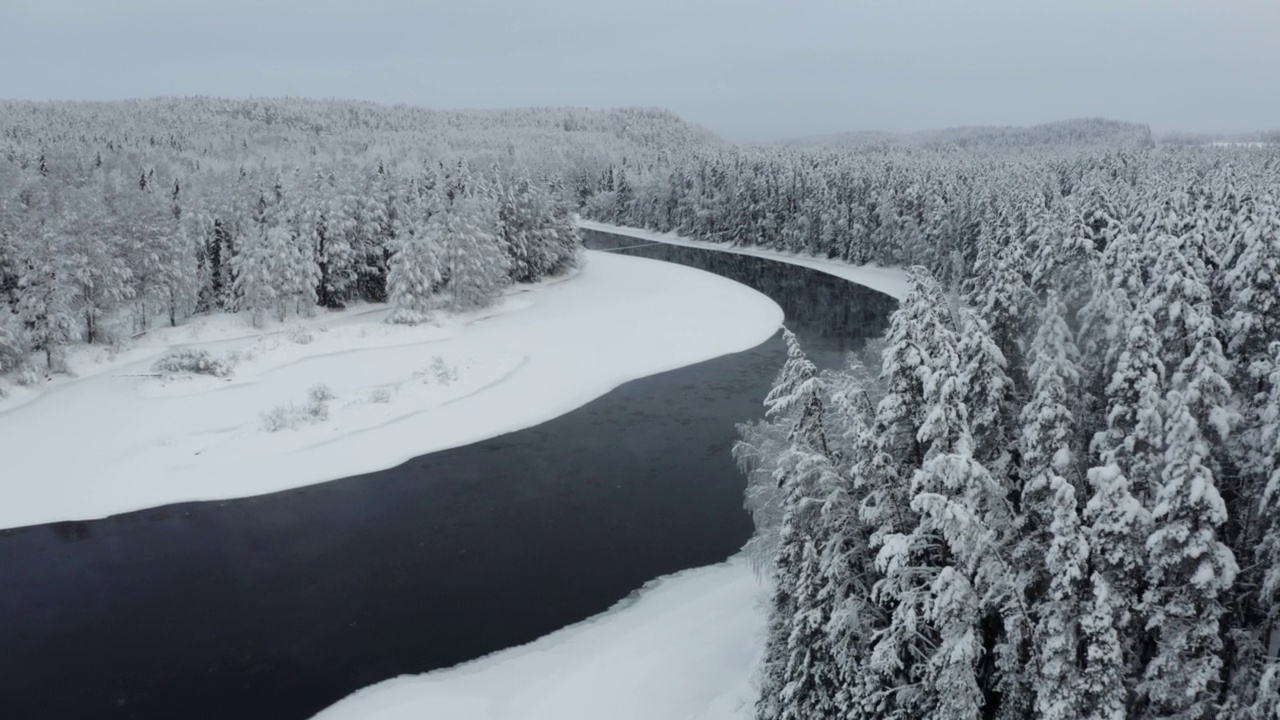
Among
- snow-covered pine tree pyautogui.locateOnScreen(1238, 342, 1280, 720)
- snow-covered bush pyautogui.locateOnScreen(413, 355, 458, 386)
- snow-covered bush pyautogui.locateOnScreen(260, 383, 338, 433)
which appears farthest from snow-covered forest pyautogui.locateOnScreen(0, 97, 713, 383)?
snow-covered pine tree pyautogui.locateOnScreen(1238, 342, 1280, 720)

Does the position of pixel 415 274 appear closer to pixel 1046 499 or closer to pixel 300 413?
pixel 300 413

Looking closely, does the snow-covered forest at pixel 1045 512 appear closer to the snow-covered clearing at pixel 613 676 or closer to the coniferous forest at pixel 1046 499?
the coniferous forest at pixel 1046 499

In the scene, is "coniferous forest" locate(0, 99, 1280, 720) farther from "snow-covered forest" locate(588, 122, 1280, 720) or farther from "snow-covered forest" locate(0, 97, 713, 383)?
"snow-covered forest" locate(0, 97, 713, 383)

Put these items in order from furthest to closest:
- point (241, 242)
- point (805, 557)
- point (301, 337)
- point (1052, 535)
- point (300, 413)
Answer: point (241, 242), point (301, 337), point (300, 413), point (805, 557), point (1052, 535)

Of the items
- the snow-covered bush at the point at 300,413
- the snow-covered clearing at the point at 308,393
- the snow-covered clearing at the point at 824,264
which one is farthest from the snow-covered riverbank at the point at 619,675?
the snow-covered clearing at the point at 824,264

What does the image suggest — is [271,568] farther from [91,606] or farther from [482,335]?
[482,335]

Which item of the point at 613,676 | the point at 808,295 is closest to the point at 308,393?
the point at 613,676

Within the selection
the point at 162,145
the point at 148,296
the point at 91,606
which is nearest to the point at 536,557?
the point at 91,606
